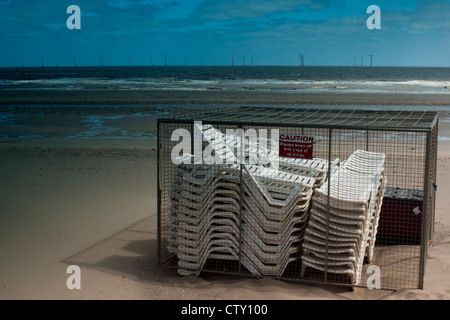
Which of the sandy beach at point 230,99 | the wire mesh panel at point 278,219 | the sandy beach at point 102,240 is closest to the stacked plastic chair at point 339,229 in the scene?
the wire mesh panel at point 278,219

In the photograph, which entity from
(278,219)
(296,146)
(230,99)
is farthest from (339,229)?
(230,99)

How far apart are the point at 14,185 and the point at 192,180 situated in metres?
7.37

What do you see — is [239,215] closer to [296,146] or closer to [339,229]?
[296,146]

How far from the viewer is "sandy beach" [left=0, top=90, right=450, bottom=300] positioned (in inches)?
285

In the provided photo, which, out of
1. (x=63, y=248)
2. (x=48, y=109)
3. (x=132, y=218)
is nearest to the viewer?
(x=63, y=248)

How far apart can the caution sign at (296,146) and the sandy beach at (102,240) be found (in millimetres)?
1866

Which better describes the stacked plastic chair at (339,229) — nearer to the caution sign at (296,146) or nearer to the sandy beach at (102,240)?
the sandy beach at (102,240)

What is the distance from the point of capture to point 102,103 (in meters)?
41.1

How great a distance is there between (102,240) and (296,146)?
420 cm

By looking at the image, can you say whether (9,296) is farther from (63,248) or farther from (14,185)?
(14,185)

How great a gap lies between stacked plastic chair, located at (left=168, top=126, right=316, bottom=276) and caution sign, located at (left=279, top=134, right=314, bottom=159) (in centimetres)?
40

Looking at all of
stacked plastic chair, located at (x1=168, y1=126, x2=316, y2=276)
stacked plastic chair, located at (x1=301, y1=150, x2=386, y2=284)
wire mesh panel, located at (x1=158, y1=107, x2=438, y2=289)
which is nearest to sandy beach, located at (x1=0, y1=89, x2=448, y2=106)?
wire mesh panel, located at (x1=158, y1=107, x2=438, y2=289)

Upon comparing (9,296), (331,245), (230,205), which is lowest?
(9,296)

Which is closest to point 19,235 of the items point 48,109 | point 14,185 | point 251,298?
point 14,185
